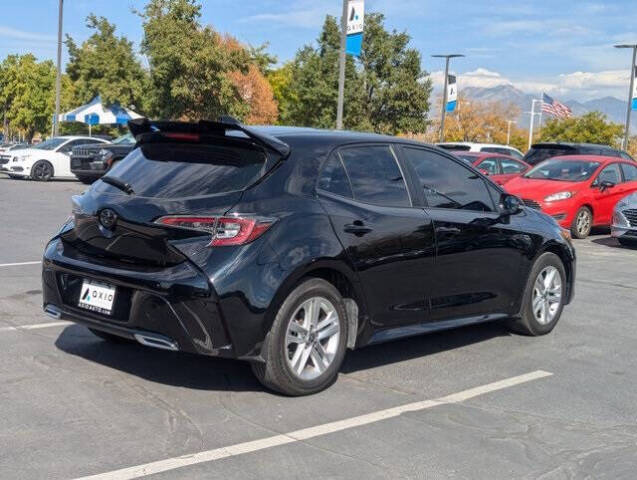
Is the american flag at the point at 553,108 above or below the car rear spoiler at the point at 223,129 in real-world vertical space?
above

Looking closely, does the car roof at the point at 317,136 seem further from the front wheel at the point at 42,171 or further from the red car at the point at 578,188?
the front wheel at the point at 42,171

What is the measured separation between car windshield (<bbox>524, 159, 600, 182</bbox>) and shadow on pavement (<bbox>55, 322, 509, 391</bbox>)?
9831 millimetres

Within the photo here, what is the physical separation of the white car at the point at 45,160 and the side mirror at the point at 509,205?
73.3 feet

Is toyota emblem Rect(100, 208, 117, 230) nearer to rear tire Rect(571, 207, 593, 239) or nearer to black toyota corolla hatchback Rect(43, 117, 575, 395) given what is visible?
black toyota corolla hatchback Rect(43, 117, 575, 395)

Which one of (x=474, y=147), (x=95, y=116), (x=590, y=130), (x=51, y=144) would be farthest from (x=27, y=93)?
(x=474, y=147)

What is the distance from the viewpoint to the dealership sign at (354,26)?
2144 centimetres

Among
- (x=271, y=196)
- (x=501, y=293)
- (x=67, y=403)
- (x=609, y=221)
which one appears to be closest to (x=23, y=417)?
(x=67, y=403)

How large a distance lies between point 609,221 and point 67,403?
1362 cm

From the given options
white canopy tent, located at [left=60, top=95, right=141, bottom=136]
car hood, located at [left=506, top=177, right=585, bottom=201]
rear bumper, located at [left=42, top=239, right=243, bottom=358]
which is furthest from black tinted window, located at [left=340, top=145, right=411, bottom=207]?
white canopy tent, located at [left=60, top=95, right=141, bottom=136]

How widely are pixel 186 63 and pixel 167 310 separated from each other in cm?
3614

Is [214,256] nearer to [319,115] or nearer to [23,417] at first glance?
[23,417]

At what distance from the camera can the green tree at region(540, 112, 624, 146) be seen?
2650 inches

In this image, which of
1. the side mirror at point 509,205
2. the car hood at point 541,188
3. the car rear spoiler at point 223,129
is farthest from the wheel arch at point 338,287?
the car hood at point 541,188

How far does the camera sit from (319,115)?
54.5 meters
